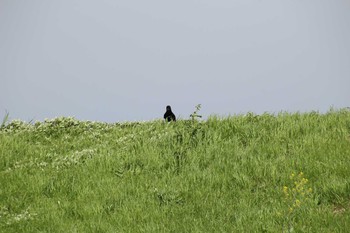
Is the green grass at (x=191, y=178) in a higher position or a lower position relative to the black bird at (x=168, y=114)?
lower

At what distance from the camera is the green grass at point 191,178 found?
7.34 metres

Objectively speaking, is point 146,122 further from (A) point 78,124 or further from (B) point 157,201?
(B) point 157,201

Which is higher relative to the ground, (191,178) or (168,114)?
(168,114)

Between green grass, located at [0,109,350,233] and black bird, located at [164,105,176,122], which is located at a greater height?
black bird, located at [164,105,176,122]

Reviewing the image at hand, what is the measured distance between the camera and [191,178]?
8.99 metres

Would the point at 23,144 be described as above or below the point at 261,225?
above

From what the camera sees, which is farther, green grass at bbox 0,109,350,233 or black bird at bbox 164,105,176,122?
black bird at bbox 164,105,176,122

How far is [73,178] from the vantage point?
968cm

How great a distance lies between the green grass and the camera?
7344 mm

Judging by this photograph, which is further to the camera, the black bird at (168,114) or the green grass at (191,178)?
the black bird at (168,114)

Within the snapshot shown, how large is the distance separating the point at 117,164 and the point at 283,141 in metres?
3.83

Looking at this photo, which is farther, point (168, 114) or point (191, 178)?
point (168, 114)

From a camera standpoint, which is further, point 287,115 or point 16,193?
point 287,115

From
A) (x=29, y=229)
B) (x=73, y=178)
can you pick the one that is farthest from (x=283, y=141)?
(x=29, y=229)
